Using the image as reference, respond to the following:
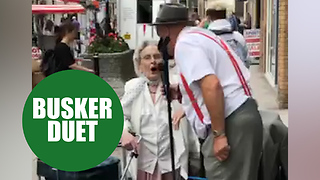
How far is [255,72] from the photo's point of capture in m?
1.35

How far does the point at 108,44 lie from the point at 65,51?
12 centimetres

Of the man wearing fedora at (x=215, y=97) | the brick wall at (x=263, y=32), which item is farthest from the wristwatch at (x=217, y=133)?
the brick wall at (x=263, y=32)

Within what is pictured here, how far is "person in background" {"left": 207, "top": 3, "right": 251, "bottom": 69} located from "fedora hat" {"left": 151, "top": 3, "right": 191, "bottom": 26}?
0.07m

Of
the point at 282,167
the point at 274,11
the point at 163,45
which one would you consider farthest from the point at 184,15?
the point at 282,167

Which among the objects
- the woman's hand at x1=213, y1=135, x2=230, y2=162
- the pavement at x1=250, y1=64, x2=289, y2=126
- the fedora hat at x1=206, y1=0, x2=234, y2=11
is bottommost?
the woman's hand at x1=213, y1=135, x2=230, y2=162

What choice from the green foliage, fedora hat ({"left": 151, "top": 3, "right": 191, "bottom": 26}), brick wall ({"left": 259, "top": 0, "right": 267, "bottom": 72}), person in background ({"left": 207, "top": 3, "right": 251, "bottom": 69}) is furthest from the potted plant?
brick wall ({"left": 259, "top": 0, "right": 267, "bottom": 72})

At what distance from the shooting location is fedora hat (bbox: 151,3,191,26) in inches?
53.2

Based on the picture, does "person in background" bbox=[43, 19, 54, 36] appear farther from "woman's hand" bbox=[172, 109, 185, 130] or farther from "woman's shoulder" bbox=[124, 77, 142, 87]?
"woman's hand" bbox=[172, 109, 185, 130]

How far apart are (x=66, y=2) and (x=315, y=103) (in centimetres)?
73

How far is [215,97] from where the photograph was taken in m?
1.31

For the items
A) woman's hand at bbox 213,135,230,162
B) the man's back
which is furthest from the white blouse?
the man's back

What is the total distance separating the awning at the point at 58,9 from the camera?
1347mm

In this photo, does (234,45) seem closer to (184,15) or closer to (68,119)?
(184,15)

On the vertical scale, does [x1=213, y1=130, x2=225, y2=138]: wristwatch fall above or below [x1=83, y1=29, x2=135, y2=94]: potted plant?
below
